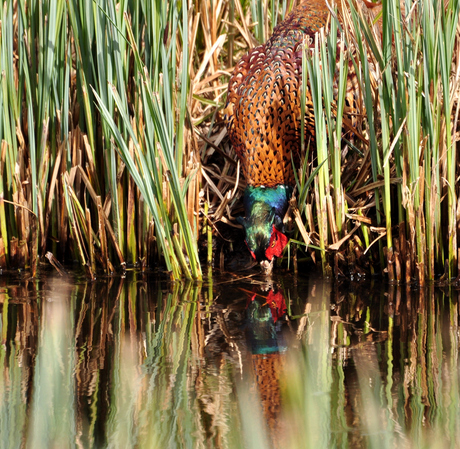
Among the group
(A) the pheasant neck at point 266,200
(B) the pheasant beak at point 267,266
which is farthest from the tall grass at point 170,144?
(B) the pheasant beak at point 267,266

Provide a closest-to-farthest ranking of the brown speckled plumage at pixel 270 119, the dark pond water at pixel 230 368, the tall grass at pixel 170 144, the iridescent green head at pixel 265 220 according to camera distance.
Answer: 1. the dark pond water at pixel 230 368
2. the tall grass at pixel 170 144
3. the iridescent green head at pixel 265 220
4. the brown speckled plumage at pixel 270 119

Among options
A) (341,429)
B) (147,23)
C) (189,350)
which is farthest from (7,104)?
(341,429)

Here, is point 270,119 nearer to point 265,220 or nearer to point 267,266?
point 265,220

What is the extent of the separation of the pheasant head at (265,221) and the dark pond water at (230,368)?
11.3 inches

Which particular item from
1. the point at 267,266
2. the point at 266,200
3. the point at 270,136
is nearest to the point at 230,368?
the point at 267,266

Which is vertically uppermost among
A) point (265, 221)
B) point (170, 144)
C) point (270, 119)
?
point (270, 119)

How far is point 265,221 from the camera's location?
3.40 m

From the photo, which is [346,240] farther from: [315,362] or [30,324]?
[30,324]

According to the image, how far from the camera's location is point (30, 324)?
2609mm

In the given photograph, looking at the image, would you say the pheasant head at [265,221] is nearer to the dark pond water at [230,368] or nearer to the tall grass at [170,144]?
the tall grass at [170,144]

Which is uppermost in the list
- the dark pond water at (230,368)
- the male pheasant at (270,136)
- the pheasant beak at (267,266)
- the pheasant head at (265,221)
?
the male pheasant at (270,136)

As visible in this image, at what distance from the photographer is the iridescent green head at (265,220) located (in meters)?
3.36

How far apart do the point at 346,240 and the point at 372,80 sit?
822 mm

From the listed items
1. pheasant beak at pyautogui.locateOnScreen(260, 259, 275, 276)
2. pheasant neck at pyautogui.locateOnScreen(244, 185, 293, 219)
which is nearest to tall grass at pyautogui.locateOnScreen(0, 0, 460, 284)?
pheasant neck at pyautogui.locateOnScreen(244, 185, 293, 219)
